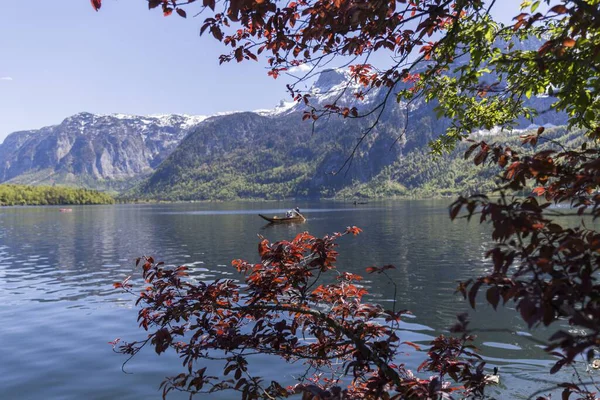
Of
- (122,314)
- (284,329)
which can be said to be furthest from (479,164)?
(122,314)

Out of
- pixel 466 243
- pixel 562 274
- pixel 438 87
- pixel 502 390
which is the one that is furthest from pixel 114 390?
pixel 466 243

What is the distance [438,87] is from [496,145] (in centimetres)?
360

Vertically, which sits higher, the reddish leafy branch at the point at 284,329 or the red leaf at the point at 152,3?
the red leaf at the point at 152,3

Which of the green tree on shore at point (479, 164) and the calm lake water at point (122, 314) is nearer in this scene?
the green tree on shore at point (479, 164)

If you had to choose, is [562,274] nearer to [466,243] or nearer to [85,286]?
[85,286]

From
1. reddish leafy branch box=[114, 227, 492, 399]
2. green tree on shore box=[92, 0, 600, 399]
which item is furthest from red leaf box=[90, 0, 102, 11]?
reddish leafy branch box=[114, 227, 492, 399]

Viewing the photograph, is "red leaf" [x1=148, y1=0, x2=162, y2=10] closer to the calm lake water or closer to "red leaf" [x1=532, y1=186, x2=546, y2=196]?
the calm lake water

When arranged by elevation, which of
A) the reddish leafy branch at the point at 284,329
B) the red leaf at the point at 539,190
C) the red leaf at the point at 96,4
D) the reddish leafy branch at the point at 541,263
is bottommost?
the reddish leafy branch at the point at 284,329

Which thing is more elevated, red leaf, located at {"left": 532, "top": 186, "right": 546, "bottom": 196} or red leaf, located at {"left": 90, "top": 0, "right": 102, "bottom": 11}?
red leaf, located at {"left": 90, "top": 0, "right": 102, "bottom": 11}

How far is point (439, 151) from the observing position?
9898 millimetres

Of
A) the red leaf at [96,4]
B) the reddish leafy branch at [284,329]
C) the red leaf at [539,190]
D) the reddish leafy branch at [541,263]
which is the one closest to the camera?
the reddish leafy branch at [541,263]

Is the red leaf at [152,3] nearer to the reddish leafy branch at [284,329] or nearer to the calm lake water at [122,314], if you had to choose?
the reddish leafy branch at [284,329]

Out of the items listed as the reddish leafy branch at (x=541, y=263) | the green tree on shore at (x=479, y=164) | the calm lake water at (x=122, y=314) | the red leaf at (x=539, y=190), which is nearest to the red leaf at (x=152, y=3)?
the green tree on shore at (x=479, y=164)

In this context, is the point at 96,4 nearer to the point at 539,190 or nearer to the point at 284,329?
the point at 284,329
